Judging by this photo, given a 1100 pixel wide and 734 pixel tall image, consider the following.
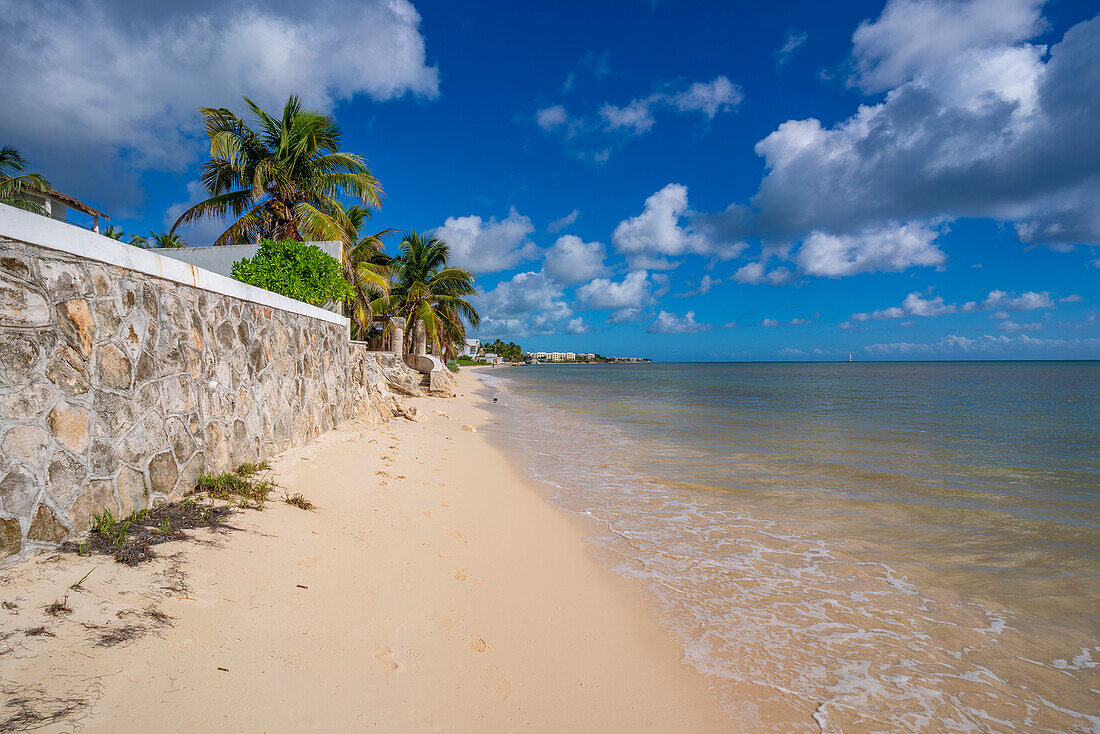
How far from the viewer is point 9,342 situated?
306cm

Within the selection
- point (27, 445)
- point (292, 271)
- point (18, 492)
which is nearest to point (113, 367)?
point (27, 445)

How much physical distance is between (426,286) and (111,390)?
26.7 m

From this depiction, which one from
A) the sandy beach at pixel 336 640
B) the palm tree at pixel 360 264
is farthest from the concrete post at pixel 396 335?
the sandy beach at pixel 336 640

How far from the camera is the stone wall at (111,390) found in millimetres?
3096

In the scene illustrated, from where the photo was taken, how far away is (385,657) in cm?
285

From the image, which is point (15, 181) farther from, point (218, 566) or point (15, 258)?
point (218, 566)

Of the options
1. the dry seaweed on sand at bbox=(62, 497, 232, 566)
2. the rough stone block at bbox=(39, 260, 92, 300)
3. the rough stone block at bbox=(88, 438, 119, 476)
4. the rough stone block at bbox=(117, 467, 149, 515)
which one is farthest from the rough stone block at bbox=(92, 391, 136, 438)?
the rough stone block at bbox=(39, 260, 92, 300)

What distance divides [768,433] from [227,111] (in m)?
18.5

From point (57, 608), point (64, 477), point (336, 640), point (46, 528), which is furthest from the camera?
point (64, 477)

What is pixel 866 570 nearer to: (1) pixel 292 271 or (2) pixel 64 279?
(2) pixel 64 279

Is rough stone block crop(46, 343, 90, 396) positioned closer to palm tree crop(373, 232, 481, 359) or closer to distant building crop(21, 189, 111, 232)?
distant building crop(21, 189, 111, 232)

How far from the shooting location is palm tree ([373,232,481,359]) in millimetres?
29078

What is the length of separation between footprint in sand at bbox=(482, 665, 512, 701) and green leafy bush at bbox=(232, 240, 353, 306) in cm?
717

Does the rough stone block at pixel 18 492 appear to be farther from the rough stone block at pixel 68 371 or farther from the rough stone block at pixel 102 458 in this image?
the rough stone block at pixel 68 371
